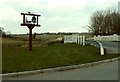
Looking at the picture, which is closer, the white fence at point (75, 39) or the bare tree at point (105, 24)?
the white fence at point (75, 39)

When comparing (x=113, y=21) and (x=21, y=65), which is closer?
(x=21, y=65)

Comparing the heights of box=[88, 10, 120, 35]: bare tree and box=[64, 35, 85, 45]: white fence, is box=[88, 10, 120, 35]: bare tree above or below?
above

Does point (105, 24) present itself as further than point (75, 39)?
Yes

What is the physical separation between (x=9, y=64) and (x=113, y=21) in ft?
245

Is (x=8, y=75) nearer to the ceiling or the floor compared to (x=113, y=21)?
nearer to the floor

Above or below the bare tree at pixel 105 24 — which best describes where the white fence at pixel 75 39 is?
below

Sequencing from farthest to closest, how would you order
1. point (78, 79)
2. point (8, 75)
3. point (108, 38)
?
1. point (108, 38)
2. point (8, 75)
3. point (78, 79)

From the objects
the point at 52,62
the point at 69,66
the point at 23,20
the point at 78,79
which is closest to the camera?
the point at 78,79

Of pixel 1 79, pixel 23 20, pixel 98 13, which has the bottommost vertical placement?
pixel 1 79

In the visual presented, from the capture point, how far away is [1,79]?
10578 millimetres

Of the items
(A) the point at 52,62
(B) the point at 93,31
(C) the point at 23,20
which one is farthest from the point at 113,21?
(A) the point at 52,62

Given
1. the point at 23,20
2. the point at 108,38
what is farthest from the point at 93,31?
the point at 23,20

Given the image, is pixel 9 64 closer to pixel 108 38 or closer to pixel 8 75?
pixel 8 75

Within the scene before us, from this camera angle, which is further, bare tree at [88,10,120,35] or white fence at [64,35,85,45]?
bare tree at [88,10,120,35]
